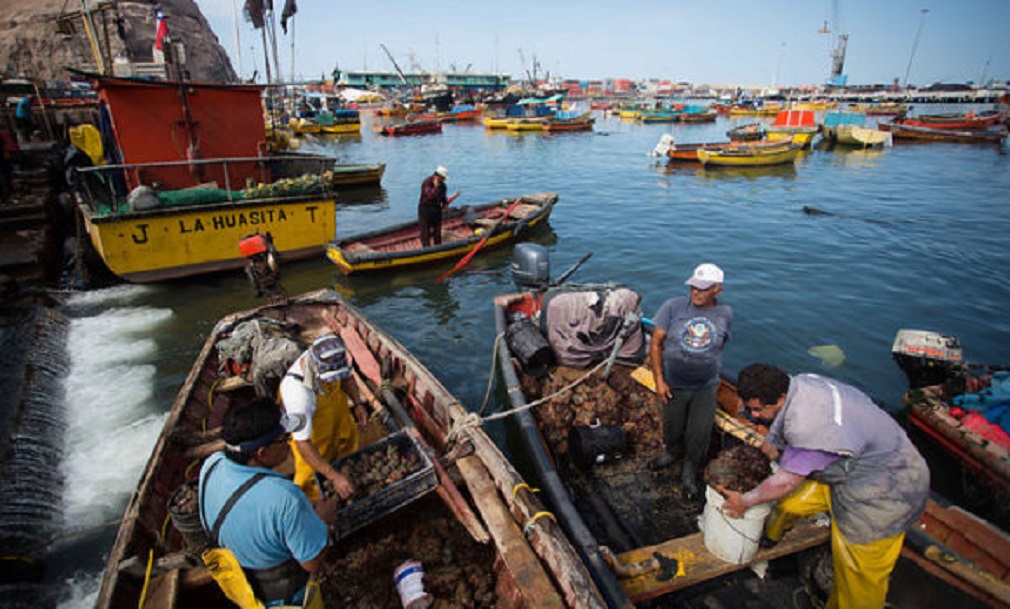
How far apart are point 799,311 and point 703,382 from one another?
8562 mm

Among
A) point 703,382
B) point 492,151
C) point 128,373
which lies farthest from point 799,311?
point 492,151

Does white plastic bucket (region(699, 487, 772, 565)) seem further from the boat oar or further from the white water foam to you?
the boat oar

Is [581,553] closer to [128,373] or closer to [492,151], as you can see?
[128,373]

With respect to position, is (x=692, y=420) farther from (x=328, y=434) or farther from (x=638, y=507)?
(x=328, y=434)

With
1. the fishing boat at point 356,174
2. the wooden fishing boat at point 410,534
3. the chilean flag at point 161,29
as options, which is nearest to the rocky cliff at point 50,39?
the fishing boat at point 356,174

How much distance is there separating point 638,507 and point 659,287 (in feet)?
28.9

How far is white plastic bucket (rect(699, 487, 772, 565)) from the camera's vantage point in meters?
3.32

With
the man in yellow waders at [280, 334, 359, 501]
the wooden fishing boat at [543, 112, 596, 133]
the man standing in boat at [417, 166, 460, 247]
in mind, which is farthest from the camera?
the wooden fishing boat at [543, 112, 596, 133]

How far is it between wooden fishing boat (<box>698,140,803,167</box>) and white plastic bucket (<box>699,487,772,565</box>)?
98.2ft

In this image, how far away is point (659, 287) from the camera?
1255 centimetres

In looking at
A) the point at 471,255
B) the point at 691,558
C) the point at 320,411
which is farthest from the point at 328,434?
the point at 471,255

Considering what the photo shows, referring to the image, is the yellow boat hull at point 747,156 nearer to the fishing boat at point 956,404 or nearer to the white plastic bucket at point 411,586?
the fishing boat at point 956,404

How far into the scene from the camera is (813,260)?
47.4 feet

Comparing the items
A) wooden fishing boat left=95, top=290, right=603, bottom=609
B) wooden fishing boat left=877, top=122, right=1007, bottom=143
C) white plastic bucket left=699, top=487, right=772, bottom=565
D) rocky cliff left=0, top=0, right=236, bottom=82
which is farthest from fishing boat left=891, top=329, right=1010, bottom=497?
rocky cliff left=0, top=0, right=236, bottom=82
